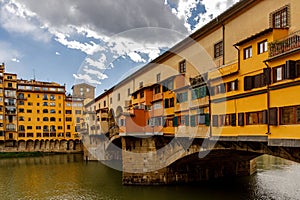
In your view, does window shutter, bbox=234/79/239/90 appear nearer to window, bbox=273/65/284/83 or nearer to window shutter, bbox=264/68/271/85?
window shutter, bbox=264/68/271/85

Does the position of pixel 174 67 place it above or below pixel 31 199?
above

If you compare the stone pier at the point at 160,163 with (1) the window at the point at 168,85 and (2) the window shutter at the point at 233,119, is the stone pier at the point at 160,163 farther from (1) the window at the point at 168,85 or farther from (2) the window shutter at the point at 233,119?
(2) the window shutter at the point at 233,119

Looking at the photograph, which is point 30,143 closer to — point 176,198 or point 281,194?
point 176,198

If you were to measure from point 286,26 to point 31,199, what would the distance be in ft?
86.2

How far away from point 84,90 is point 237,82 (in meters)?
80.6

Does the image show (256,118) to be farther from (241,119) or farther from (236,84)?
(236,84)

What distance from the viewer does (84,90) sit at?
92.3 metres

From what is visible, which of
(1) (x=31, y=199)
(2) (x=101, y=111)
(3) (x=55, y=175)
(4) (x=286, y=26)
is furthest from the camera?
(2) (x=101, y=111)

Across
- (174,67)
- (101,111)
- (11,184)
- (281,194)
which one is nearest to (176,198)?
(281,194)

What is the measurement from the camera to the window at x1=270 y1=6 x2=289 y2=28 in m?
15.4

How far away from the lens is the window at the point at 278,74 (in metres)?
13.4

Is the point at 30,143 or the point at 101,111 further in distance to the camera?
the point at 30,143

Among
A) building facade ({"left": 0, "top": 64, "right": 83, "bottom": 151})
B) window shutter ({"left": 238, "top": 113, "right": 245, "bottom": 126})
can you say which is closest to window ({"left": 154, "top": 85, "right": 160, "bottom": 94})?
window shutter ({"left": 238, "top": 113, "right": 245, "bottom": 126})

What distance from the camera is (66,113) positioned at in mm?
80312
